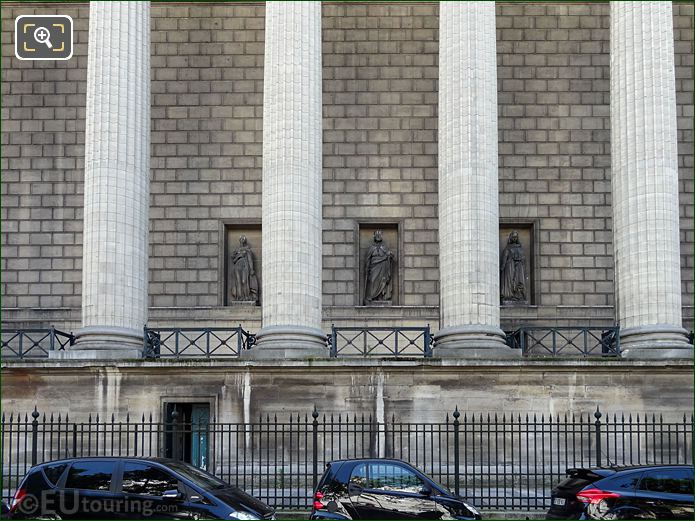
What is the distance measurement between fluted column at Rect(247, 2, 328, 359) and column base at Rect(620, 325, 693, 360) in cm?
810

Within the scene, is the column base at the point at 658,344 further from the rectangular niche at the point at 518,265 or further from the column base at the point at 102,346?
the column base at the point at 102,346

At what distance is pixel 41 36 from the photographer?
1452 inches

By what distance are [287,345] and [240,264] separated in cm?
908

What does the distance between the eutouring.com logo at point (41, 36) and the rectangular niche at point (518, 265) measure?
1644cm

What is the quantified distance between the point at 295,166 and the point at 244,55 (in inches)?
410

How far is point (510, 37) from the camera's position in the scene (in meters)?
36.7

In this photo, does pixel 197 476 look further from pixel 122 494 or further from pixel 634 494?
pixel 634 494

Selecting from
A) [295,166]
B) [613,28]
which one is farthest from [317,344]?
[613,28]

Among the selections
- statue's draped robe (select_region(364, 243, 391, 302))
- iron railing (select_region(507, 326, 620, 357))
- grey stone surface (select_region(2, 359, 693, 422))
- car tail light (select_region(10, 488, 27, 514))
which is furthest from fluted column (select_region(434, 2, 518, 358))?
car tail light (select_region(10, 488, 27, 514))

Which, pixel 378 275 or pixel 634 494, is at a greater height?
pixel 378 275

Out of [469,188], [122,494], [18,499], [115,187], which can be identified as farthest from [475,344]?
[18,499]

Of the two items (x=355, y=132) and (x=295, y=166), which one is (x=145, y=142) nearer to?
(x=295, y=166)

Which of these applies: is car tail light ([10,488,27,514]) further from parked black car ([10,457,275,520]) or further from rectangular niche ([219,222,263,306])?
rectangular niche ([219,222,263,306])

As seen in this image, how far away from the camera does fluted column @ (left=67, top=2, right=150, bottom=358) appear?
2775 cm
